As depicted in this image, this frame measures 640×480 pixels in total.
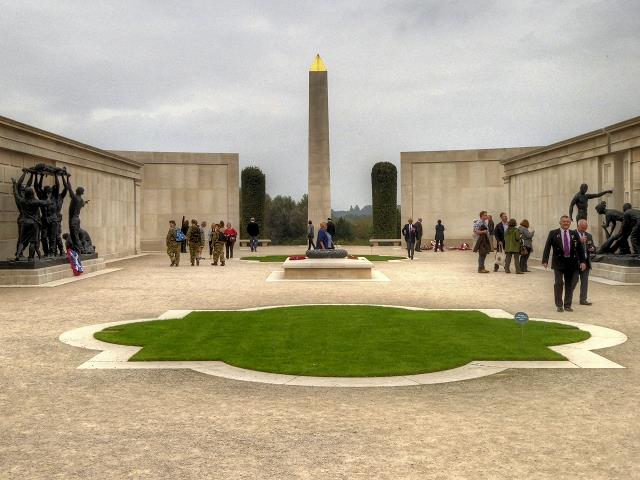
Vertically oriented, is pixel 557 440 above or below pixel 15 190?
below

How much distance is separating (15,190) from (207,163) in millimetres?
21256

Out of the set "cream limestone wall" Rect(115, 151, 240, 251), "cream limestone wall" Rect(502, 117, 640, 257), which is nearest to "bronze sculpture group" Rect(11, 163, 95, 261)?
"cream limestone wall" Rect(115, 151, 240, 251)

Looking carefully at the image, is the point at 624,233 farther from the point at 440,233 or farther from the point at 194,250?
the point at 440,233

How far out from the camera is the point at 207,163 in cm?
4041

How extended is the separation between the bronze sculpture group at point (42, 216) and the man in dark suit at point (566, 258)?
13.8 meters

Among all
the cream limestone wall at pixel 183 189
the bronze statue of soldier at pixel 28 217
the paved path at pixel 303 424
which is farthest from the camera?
the cream limestone wall at pixel 183 189

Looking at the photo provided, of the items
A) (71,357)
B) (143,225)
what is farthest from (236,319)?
(143,225)

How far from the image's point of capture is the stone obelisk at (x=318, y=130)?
105ft

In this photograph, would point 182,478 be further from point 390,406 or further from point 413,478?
point 390,406

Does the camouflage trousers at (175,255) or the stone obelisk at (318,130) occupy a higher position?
the stone obelisk at (318,130)

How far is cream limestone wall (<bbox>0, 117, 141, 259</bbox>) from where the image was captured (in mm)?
21328

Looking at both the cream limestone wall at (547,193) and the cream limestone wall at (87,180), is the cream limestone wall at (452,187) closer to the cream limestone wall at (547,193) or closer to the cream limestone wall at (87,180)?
the cream limestone wall at (547,193)

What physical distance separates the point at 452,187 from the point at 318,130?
37.4 feet

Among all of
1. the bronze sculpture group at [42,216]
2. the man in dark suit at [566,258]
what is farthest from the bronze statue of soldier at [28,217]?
the man in dark suit at [566,258]
